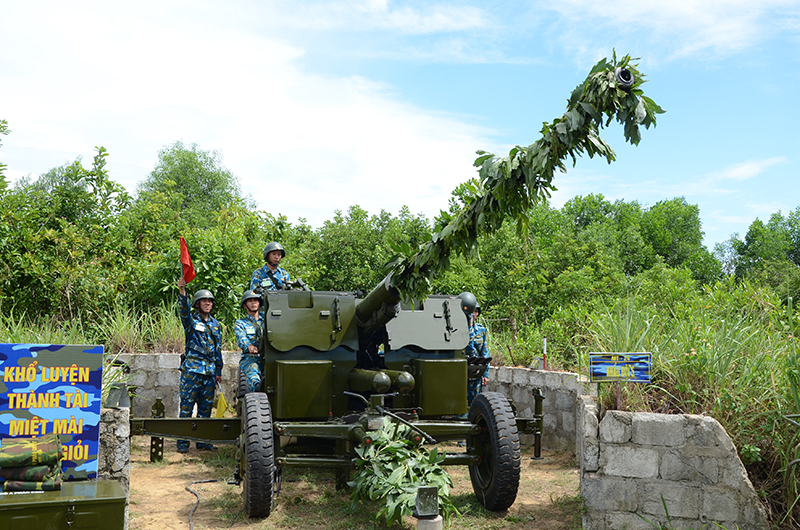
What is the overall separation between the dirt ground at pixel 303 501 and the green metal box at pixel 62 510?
1536 mm

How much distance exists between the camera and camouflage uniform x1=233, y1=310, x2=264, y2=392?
7289 mm

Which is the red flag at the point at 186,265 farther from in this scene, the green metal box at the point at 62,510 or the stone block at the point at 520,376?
the stone block at the point at 520,376

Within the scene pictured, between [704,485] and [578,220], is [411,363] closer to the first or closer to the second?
[704,485]

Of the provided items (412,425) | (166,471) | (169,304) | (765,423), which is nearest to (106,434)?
(412,425)

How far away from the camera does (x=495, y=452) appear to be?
5656 mm

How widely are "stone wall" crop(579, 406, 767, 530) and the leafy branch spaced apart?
1.80 metres

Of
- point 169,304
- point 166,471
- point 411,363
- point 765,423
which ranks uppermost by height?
point 169,304

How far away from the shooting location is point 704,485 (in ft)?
16.3

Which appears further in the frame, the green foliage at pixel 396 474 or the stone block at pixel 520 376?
the stone block at pixel 520 376

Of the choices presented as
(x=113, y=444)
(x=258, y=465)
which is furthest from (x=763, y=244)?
(x=113, y=444)

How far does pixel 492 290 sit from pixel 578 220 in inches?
1011

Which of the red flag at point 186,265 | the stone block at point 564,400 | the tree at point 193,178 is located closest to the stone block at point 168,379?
the red flag at point 186,265

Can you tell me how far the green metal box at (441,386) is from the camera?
657cm

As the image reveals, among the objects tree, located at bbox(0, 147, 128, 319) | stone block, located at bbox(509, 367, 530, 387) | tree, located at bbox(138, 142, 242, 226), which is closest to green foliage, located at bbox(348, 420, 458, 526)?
stone block, located at bbox(509, 367, 530, 387)
